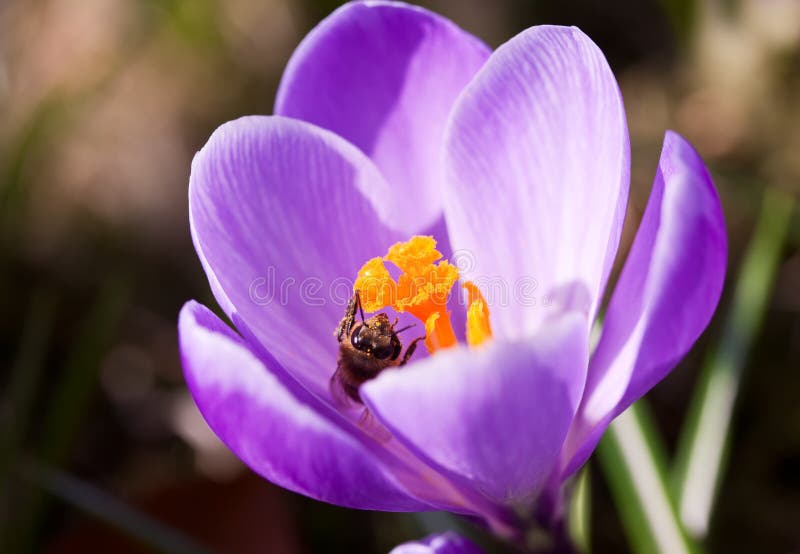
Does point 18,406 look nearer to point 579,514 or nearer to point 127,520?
point 127,520

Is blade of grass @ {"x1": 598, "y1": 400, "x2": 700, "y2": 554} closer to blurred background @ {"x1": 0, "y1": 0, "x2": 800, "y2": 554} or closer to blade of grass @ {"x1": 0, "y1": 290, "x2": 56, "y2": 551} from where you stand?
blurred background @ {"x1": 0, "y1": 0, "x2": 800, "y2": 554}

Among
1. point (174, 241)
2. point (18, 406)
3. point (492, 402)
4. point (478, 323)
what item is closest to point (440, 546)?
point (492, 402)

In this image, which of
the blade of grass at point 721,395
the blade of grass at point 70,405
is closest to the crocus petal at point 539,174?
the blade of grass at point 721,395

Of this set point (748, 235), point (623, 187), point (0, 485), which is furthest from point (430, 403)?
point (748, 235)

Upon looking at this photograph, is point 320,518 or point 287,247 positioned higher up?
point 287,247

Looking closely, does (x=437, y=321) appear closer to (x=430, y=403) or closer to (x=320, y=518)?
(x=430, y=403)

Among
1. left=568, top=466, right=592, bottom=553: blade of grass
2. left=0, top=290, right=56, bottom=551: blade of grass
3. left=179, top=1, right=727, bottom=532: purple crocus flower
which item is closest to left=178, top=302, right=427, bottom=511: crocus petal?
left=179, top=1, right=727, bottom=532: purple crocus flower

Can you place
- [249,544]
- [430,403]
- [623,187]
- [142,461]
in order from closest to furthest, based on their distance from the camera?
[430,403], [623,187], [249,544], [142,461]
